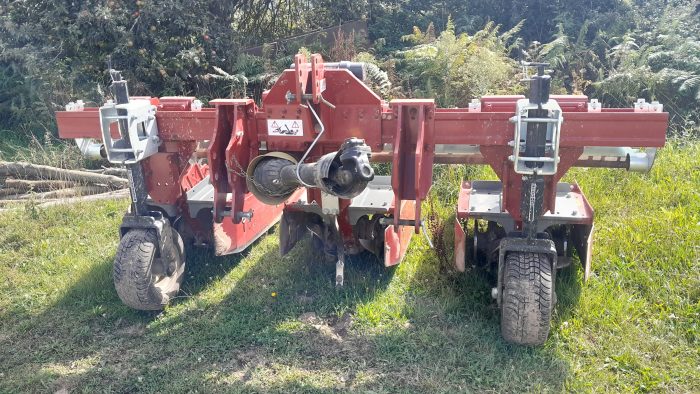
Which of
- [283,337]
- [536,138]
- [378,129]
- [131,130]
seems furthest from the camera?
[283,337]

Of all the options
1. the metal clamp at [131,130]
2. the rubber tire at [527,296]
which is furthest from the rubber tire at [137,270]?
the rubber tire at [527,296]

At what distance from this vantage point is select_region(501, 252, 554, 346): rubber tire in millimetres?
3627

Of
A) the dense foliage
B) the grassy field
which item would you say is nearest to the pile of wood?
the grassy field

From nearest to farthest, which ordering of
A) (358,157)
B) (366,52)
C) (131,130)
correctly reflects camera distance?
(358,157)
(131,130)
(366,52)

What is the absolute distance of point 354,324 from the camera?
13.8ft

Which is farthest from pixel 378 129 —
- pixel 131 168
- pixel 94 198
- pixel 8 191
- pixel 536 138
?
pixel 8 191

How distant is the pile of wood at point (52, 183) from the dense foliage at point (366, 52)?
1822mm

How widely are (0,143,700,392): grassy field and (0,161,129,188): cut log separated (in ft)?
5.77

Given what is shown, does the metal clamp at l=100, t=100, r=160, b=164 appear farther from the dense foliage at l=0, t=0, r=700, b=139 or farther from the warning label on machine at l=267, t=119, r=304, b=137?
the dense foliage at l=0, t=0, r=700, b=139

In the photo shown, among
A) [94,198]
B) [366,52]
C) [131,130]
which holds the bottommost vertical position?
[94,198]

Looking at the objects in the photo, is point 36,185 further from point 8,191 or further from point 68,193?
point 68,193

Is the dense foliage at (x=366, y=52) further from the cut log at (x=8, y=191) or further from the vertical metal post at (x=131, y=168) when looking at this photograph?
the vertical metal post at (x=131, y=168)

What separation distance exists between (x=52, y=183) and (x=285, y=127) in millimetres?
4566

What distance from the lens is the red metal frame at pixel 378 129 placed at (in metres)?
3.53
